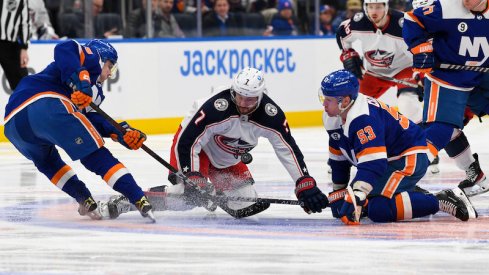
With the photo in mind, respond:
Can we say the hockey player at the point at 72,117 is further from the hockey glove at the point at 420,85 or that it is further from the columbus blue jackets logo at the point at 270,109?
the hockey glove at the point at 420,85

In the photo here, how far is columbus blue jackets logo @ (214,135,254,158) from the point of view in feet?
22.0

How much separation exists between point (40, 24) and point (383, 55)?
3.25m

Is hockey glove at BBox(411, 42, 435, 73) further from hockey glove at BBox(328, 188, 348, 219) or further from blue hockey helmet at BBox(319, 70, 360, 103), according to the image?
hockey glove at BBox(328, 188, 348, 219)

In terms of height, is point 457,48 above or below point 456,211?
above

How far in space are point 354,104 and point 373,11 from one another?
3.54 metres

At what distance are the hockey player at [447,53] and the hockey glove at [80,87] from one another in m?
2.06

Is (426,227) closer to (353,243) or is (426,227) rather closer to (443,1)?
(353,243)

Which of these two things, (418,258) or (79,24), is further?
(79,24)

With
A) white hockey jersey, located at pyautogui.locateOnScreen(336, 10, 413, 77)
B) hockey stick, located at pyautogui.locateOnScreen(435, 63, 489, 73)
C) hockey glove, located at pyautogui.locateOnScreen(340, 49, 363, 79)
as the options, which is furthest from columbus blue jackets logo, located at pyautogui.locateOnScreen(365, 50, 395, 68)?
hockey stick, located at pyautogui.locateOnScreen(435, 63, 489, 73)

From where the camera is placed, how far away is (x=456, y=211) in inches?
251

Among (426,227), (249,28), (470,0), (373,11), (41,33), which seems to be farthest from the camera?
(249,28)

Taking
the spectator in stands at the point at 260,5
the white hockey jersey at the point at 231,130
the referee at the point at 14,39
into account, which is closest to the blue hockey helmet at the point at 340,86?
the white hockey jersey at the point at 231,130

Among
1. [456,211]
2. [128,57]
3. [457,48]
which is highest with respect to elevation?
[457,48]

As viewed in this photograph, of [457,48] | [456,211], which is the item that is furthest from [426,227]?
[457,48]
